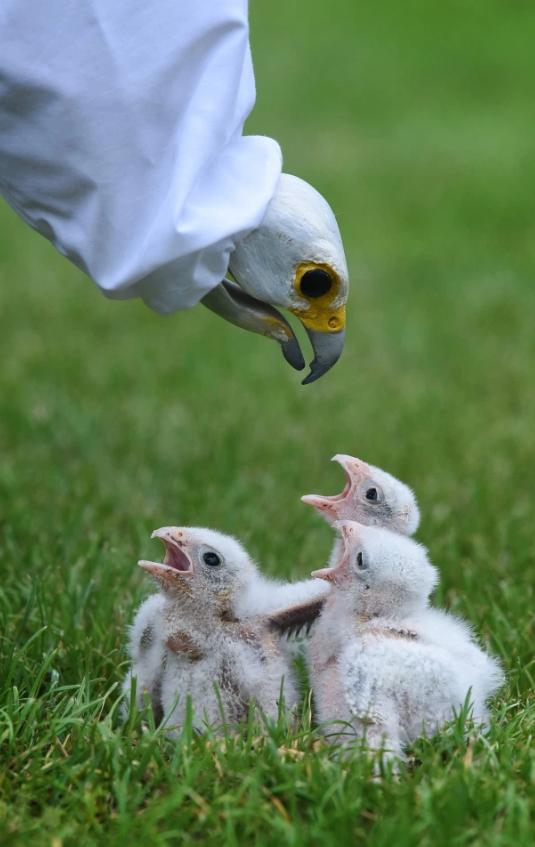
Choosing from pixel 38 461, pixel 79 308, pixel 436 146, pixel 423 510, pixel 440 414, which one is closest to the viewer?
pixel 423 510

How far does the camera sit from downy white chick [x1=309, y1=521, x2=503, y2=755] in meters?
3.14

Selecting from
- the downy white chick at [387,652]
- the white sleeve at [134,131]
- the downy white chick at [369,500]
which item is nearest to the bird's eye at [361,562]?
the downy white chick at [387,652]

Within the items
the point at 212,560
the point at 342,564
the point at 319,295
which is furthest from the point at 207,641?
the point at 319,295

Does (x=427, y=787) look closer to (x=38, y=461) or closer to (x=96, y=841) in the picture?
(x=96, y=841)

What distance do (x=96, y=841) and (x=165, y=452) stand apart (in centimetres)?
354

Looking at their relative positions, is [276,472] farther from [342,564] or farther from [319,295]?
[319,295]

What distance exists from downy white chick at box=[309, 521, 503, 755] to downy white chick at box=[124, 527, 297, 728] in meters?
0.13

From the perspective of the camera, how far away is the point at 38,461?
6.08m

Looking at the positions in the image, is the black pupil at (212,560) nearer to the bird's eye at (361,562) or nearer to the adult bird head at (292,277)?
the bird's eye at (361,562)

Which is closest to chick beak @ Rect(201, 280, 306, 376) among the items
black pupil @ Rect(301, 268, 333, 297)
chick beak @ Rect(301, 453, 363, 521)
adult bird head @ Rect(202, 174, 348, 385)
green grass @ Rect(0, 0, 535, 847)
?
adult bird head @ Rect(202, 174, 348, 385)

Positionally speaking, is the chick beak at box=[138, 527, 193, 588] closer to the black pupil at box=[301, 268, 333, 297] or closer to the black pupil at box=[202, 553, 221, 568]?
the black pupil at box=[202, 553, 221, 568]

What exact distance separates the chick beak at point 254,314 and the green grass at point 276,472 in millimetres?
870

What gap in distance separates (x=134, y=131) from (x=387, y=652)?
1.28 meters

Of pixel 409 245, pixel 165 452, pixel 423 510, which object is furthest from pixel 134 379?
pixel 409 245
